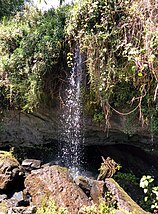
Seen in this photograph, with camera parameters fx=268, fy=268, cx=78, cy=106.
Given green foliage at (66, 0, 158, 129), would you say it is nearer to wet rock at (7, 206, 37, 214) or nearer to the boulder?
the boulder

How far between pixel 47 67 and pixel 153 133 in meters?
2.27

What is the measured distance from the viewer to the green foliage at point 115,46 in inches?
167

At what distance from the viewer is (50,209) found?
352 centimetres

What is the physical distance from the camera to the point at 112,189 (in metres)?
3.89

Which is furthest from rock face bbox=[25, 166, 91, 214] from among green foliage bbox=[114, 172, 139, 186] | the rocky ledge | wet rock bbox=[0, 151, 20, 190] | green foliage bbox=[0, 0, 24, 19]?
green foliage bbox=[0, 0, 24, 19]

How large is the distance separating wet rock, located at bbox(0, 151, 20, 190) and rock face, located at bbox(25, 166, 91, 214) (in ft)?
1.10

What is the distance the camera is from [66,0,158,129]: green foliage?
4242mm

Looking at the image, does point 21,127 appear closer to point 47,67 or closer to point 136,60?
point 47,67

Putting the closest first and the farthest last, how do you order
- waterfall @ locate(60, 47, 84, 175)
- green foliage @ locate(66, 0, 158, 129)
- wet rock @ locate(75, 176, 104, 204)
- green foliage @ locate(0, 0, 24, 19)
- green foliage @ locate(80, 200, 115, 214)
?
green foliage @ locate(80, 200, 115, 214)
wet rock @ locate(75, 176, 104, 204)
green foliage @ locate(66, 0, 158, 129)
waterfall @ locate(60, 47, 84, 175)
green foliage @ locate(0, 0, 24, 19)

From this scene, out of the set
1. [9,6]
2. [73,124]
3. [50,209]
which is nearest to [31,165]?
[73,124]

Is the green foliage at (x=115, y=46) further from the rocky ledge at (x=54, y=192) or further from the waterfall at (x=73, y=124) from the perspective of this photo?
the rocky ledge at (x=54, y=192)

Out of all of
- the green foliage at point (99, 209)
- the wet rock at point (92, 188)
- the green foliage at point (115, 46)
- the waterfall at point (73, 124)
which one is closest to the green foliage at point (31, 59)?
the waterfall at point (73, 124)

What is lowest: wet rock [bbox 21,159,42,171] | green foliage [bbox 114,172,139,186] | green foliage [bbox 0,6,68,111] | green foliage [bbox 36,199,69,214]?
green foliage [bbox 114,172,139,186]

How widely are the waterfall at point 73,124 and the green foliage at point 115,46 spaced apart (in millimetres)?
386
